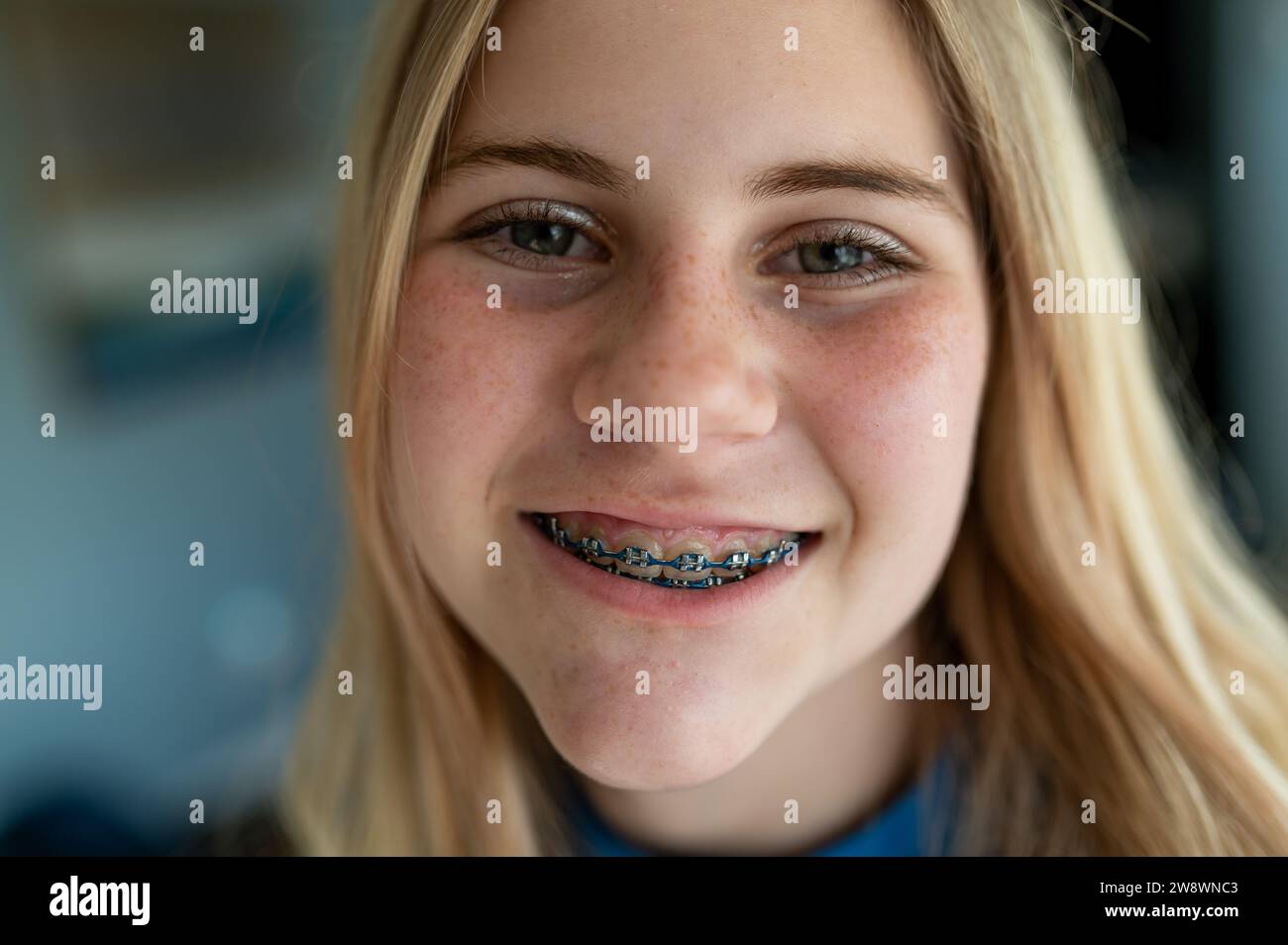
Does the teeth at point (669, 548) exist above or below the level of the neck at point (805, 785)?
above

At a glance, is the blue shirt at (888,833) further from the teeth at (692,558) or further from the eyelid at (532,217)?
the eyelid at (532,217)

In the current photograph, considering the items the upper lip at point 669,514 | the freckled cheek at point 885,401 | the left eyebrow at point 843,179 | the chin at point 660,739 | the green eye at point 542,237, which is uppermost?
the left eyebrow at point 843,179

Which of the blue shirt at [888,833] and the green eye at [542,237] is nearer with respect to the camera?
the green eye at [542,237]

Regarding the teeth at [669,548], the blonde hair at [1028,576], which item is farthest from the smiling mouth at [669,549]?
the blonde hair at [1028,576]

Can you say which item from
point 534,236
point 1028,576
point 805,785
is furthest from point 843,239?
point 805,785

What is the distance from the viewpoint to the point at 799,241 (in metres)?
0.69

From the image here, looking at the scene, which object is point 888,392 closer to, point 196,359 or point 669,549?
point 669,549

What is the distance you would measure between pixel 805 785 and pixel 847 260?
0.44 meters

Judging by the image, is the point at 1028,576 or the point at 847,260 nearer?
the point at 847,260

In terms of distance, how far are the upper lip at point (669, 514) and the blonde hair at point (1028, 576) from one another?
17cm

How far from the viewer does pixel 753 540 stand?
2.37 feet

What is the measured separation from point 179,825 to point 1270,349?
1.07m

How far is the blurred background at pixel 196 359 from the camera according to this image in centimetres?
83
